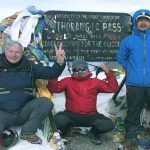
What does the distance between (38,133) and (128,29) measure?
108 inches

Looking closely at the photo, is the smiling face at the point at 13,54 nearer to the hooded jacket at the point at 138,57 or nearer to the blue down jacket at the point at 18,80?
the blue down jacket at the point at 18,80

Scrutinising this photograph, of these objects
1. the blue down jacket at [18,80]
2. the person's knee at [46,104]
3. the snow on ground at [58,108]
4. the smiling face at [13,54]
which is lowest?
the snow on ground at [58,108]

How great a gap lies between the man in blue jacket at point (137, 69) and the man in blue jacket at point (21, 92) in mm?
1027

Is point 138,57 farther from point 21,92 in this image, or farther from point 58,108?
point 58,108

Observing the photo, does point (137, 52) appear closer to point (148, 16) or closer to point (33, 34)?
point (148, 16)

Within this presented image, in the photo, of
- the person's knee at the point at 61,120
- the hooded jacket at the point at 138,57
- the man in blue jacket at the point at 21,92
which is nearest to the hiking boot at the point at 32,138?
the man in blue jacket at the point at 21,92

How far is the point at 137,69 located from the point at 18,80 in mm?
1740

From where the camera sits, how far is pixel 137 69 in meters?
6.15

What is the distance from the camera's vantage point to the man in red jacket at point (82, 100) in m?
6.30

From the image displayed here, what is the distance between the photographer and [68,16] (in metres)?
7.15

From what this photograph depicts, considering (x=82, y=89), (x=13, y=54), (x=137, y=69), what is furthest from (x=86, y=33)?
(x=13, y=54)

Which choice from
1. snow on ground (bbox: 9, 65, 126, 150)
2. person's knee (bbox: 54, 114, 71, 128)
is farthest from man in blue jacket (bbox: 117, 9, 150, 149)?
snow on ground (bbox: 9, 65, 126, 150)

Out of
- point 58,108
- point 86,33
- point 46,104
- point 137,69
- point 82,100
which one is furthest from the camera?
point 58,108

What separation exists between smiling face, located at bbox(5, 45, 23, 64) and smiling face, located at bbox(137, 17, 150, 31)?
1792 mm
